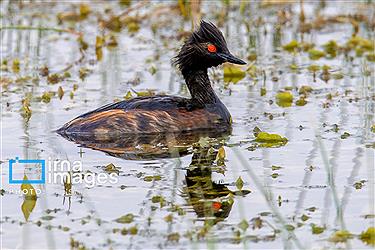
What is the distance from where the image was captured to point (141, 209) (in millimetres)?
9867

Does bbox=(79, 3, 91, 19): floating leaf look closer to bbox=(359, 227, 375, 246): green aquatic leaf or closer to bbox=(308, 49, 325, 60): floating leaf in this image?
bbox=(308, 49, 325, 60): floating leaf

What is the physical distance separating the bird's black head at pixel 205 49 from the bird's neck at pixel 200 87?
0.12m

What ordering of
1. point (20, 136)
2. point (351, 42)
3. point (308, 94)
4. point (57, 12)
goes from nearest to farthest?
point (20, 136) < point (308, 94) < point (351, 42) < point (57, 12)

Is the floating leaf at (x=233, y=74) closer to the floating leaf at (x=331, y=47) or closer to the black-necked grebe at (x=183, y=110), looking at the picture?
the floating leaf at (x=331, y=47)

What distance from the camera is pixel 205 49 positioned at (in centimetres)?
1346

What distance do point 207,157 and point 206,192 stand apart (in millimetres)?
1397

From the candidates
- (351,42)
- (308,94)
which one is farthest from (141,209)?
(351,42)

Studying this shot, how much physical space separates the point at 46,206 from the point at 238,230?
6.05ft

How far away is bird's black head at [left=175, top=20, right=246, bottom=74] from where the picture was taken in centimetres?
1343

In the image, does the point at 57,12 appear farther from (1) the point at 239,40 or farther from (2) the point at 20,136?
(2) the point at 20,136

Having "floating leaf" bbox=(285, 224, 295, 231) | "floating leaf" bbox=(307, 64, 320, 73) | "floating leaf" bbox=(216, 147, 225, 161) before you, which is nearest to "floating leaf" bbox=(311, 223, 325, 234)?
"floating leaf" bbox=(285, 224, 295, 231)

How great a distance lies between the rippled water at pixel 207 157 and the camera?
30.4 ft

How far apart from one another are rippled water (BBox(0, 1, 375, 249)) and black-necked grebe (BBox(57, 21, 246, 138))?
0.35 m

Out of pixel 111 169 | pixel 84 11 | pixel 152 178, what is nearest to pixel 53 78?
pixel 84 11
